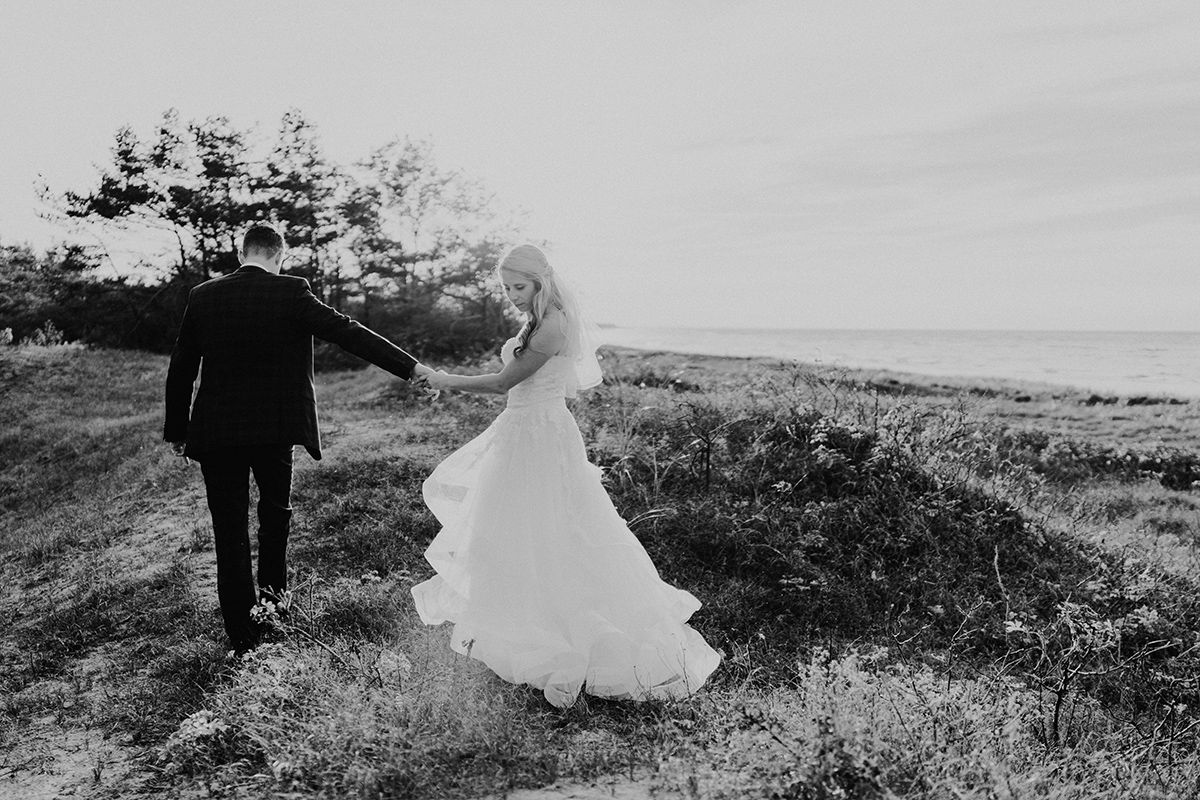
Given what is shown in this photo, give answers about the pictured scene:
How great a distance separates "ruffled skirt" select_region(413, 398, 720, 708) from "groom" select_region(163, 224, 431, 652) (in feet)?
3.42

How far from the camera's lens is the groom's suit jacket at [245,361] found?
14.9 feet

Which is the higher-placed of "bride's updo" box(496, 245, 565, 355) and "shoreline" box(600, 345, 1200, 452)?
"bride's updo" box(496, 245, 565, 355)

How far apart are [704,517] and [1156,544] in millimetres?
5384

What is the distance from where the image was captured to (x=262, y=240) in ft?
15.5

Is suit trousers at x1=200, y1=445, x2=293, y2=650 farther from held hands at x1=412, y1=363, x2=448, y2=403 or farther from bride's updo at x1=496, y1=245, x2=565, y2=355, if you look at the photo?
bride's updo at x1=496, y1=245, x2=565, y2=355

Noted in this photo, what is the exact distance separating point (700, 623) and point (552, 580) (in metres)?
1.90

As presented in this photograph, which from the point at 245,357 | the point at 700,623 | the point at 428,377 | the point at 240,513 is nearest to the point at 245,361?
the point at 245,357

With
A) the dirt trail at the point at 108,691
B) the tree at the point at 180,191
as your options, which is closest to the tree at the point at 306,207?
the tree at the point at 180,191

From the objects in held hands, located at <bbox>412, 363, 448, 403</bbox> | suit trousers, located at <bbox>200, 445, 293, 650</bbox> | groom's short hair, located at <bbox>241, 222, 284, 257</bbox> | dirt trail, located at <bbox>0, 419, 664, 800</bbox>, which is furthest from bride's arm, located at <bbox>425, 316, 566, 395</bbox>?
dirt trail, located at <bbox>0, 419, 664, 800</bbox>

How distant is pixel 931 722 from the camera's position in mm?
3266

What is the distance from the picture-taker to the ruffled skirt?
406 centimetres

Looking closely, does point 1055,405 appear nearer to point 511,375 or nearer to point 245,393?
point 511,375

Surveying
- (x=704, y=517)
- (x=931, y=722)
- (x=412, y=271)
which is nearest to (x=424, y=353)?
(x=412, y=271)

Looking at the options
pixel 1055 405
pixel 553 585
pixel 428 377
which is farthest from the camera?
pixel 1055 405
